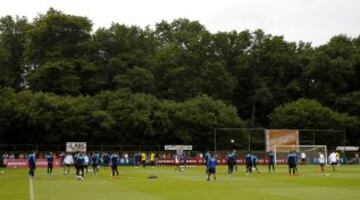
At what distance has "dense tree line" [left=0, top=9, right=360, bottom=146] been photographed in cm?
8388

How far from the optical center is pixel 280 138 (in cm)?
8100

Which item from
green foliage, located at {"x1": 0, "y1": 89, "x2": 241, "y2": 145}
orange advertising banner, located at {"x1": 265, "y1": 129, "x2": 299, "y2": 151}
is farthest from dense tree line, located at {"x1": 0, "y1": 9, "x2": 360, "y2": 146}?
orange advertising banner, located at {"x1": 265, "y1": 129, "x2": 299, "y2": 151}

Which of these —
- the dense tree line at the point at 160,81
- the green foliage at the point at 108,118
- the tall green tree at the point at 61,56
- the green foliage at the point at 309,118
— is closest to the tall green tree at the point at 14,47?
the dense tree line at the point at 160,81

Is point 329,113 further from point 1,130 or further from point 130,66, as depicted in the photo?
point 1,130

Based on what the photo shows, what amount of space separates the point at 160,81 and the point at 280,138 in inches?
1333

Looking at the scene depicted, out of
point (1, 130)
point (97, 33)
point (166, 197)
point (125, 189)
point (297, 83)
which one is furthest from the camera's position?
point (297, 83)

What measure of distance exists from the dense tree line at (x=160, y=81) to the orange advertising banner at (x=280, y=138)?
10.7m

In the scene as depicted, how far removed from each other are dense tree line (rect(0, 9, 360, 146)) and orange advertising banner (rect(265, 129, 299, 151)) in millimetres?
10689

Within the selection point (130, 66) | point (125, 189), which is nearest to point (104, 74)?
point (130, 66)

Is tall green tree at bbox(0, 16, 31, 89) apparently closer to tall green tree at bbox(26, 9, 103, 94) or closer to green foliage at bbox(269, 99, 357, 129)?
tall green tree at bbox(26, 9, 103, 94)

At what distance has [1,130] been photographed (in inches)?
3204

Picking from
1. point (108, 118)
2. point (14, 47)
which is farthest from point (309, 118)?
point (14, 47)

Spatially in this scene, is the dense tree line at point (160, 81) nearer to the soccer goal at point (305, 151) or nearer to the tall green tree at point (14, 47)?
the tall green tree at point (14, 47)

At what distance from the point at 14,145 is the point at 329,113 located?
49832 millimetres
